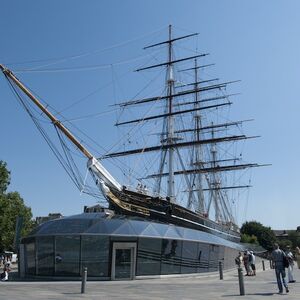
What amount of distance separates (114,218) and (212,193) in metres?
50.9

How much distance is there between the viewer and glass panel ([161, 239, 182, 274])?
2775 centimetres

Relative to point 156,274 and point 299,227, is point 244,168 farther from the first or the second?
point 299,227

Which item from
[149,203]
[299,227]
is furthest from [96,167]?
[299,227]

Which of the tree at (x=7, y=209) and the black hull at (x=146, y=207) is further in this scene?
the tree at (x=7, y=209)

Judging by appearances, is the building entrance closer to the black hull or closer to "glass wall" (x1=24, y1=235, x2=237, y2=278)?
"glass wall" (x1=24, y1=235, x2=237, y2=278)

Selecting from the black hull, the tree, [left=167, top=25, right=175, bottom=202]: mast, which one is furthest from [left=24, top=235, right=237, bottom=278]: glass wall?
[left=167, top=25, right=175, bottom=202]: mast

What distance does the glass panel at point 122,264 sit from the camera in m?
26.0

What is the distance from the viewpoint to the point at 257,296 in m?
15.5

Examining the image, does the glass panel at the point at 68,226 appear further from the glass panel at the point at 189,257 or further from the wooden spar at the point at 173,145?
the wooden spar at the point at 173,145

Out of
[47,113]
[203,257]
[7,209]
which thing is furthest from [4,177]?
[203,257]

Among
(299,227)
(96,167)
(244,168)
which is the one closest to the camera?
(96,167)

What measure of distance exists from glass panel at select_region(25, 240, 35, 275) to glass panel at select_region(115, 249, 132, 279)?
537 cm

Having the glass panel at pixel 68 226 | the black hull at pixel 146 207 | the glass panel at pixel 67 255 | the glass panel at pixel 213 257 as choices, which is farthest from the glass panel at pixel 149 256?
the glass panel at pixel 213 257

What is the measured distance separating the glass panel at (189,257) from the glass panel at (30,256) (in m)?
9.23
